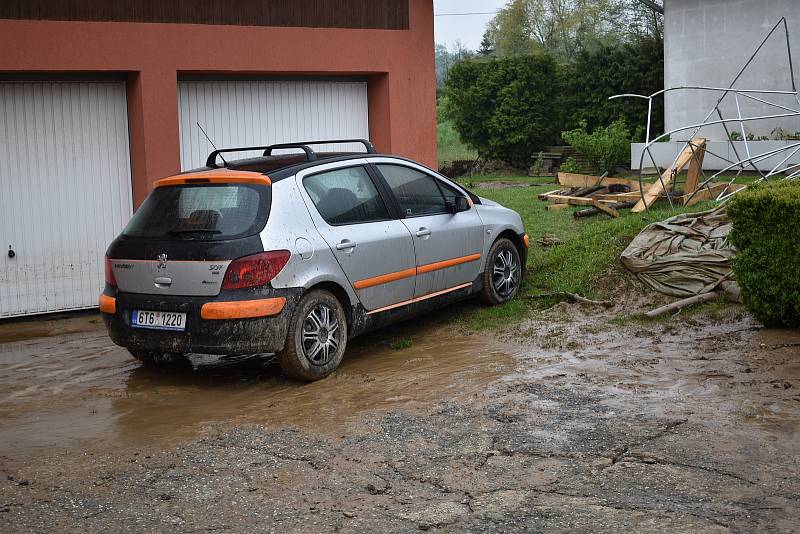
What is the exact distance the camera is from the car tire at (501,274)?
376 inches

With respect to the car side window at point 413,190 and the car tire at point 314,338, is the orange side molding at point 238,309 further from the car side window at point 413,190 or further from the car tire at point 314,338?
the car side window at point 413,190

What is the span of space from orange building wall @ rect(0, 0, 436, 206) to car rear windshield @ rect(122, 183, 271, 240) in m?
3.27

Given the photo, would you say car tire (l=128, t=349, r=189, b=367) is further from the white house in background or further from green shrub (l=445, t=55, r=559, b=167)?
green shrub (l=445, t=55, r=559, b=167)

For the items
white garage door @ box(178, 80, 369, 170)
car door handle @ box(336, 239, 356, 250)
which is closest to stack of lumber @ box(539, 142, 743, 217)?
white garage door @ box(178, 80, 369, 170)

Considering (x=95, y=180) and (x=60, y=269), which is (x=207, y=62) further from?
(x=60, y=269)

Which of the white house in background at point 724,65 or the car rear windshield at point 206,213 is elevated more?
the white house in background at point 724,65

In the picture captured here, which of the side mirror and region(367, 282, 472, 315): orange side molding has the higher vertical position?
the side mirror

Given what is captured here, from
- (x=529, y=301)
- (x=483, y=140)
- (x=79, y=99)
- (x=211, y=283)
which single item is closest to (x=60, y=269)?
(x=79, y=99)

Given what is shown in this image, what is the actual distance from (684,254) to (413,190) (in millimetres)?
2870

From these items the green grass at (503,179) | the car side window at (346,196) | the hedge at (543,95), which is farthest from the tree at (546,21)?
the car side window at (346,196)

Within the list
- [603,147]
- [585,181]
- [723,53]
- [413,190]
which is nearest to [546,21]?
[723,53]

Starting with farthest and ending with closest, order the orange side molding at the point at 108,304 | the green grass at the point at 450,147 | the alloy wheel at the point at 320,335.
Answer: the green grass at the point at 450,147 < the orange side molding at the point at 108,304 < the alloy wheel at the point at 320,335

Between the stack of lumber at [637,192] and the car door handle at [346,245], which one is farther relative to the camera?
the stack of lumber at [637,192]

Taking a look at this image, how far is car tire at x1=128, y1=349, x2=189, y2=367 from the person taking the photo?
7.70 meters
